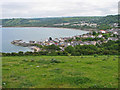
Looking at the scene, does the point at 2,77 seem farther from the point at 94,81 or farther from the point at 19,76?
the point at 94,81

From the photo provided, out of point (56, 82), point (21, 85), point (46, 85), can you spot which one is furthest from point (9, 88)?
point (56, 82)

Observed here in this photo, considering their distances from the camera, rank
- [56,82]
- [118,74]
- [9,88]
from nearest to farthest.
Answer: [9,88], [56,82], [118,74]

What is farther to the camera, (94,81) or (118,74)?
(118,74)

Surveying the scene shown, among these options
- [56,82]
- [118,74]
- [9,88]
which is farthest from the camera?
[118,74]

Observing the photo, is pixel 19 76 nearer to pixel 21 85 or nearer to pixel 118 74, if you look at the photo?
pixel 21 85

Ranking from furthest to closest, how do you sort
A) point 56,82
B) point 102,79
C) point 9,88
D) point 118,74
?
point 118,74, point 102,79, point 56,82, point 9,88

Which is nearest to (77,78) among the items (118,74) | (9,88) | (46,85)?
(46,85)

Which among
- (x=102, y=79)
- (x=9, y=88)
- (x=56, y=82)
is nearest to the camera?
(x=9, y=88)

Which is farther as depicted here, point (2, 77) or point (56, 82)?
point (2, 77)
